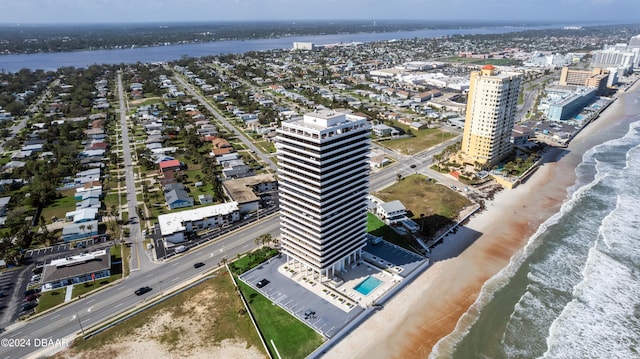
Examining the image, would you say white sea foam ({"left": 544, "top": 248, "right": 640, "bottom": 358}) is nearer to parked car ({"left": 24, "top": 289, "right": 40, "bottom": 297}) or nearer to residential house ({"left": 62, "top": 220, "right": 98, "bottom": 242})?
parked car ({"left": 24, "top": 289, "right": 40, "bottom": 297})

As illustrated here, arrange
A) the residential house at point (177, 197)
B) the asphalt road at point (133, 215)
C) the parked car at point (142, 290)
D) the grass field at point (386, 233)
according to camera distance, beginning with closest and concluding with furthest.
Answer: the parked car at point (142, 290)
the asphalt road at point (133, 215)
the grass field at point (386, 233)
the residential house at point (177, 197)

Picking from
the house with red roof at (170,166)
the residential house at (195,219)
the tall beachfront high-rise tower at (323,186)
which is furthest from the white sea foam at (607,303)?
the house with red roof at (170,166)

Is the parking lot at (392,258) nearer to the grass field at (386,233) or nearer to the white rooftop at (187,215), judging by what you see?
the grass field at (386,233)

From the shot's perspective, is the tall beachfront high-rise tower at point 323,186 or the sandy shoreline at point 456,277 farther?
the tall beachfront high-rise tower at point 323,186

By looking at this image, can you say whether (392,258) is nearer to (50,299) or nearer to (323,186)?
(323,186)

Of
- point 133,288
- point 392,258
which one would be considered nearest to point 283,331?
point 392,258

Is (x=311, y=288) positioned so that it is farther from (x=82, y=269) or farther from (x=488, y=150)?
(x=488, y=150)

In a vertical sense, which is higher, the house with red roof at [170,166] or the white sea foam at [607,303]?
the house with red roof at [170,166]

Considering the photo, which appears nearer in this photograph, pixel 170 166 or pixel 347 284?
pixel 347 284
